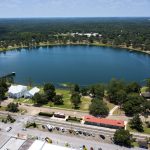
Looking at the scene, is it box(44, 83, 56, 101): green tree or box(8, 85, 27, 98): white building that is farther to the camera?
box(8, 85, 27, 98): white building

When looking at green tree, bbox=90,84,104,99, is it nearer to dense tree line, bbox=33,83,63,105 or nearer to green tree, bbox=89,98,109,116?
green tree, bbox=89,98,109,116

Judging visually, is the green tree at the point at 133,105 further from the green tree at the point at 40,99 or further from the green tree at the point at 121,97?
the green tree at the point at 40,99

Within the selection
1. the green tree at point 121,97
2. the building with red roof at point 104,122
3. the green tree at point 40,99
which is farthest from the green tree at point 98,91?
the building with red roof at point 104,122

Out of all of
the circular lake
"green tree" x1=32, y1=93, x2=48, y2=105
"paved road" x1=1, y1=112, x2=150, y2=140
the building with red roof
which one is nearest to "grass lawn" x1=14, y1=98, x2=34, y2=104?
"green tree" x1=32, y1=93, x2=48, y2=105

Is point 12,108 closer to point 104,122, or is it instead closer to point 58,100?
point 58,100

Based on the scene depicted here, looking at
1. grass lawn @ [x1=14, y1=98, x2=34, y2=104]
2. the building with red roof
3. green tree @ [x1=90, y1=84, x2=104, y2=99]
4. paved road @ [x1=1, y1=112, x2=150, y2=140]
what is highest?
green tree @ [x1=90, y1=84, x2=104, y2=99]

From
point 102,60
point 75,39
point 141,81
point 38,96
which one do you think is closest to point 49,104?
point 38,96
